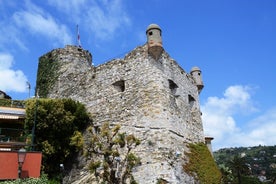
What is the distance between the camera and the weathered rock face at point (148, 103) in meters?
13.3

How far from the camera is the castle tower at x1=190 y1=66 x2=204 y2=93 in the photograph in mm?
19766

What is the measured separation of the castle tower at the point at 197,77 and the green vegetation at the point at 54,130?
8.52m

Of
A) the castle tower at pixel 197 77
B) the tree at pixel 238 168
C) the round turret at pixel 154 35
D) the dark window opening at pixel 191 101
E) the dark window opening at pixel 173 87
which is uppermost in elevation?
the round turret at pixel 154 35

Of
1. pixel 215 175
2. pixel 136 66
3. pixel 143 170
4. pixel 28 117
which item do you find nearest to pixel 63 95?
pixel 28 117

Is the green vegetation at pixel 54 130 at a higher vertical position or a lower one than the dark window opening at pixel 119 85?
lower

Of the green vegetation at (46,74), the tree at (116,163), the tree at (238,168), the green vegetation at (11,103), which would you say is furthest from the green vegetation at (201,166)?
the tree at (238,168)

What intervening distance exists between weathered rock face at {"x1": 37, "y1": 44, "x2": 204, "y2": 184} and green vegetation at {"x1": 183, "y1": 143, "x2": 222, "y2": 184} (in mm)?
432

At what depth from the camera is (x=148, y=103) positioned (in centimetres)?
1438

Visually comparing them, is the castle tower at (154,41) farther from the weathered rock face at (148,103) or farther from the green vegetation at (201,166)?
the green vegetation at (201,166)

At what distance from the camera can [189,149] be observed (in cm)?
1534

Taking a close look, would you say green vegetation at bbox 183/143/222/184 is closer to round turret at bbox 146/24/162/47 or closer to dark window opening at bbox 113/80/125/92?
dark window opening at bbox 113/80/125/92

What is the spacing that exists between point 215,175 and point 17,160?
994cm

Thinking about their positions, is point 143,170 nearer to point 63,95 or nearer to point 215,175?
point 215,175

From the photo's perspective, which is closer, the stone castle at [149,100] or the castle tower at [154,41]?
the stone castle at [149,100]
